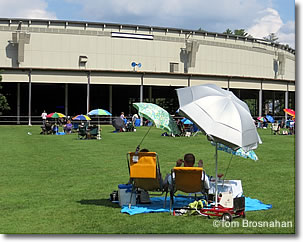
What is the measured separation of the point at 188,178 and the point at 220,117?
1189 mm

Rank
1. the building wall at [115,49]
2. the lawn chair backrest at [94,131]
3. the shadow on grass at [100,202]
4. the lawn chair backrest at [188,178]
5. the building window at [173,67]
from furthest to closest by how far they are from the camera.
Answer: the building window at [173,67], the building wall at [115,49], the lawn chair backrest at [94,131], the shadow on grass at [100,202], the lawn chair backrest at [188,178]

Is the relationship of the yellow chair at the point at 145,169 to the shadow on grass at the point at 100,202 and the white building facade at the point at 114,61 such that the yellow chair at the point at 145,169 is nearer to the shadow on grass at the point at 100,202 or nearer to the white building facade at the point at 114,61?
the shadow on grass at the point at 100,202

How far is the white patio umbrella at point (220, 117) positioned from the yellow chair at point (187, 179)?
25.8 inches

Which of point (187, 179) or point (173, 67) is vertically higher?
point (173, 67)

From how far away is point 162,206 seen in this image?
8164 mm

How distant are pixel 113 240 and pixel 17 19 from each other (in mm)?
45666

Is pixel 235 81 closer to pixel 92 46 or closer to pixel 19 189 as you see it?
pixel 92 46

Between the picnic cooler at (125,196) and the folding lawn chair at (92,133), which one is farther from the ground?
the folding lawn chair at (92,133)

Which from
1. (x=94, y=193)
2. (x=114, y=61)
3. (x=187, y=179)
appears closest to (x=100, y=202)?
(x=94, y=193)

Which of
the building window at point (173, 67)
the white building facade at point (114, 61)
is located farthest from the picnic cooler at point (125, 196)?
the building window at point (173, 67)

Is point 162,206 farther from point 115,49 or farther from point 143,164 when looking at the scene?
point 115,49

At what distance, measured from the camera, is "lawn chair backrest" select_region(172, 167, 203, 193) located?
24.7ft

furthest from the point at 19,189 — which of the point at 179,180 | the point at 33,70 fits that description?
the point at 33,70

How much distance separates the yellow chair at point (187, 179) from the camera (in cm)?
754
